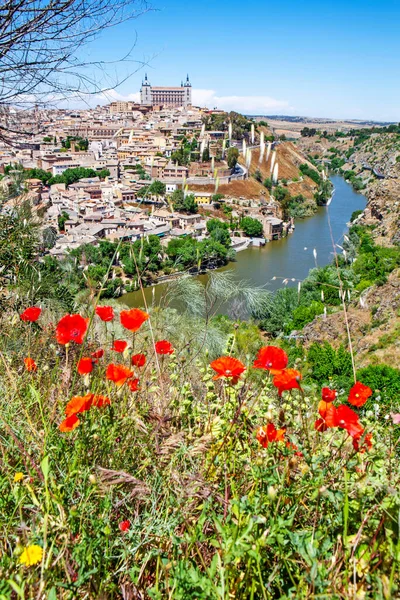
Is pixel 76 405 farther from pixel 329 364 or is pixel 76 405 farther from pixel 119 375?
pixel 329 364

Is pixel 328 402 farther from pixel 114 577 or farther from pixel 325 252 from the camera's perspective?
pixel 325 252

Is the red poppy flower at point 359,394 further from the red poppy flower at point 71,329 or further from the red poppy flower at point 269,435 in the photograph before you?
the red poppy flower at point 71,329

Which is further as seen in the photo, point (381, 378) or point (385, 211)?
point (385, 211)

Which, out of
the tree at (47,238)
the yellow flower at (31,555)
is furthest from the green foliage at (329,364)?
the yellow flower at (31,555)

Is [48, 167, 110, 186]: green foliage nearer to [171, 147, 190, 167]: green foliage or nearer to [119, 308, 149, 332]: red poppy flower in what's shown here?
[171, 147, 190, 167]: green foliage

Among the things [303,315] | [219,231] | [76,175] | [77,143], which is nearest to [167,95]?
[77,143]

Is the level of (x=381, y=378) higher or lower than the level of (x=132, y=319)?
lower

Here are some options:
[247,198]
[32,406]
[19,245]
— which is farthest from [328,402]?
[247,198]

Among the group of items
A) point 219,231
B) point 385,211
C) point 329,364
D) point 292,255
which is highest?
point 385,211
